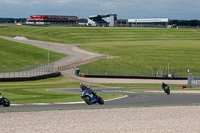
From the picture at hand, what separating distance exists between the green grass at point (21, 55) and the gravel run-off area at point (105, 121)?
6666 cm

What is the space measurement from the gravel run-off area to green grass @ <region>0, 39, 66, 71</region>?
66655 mm

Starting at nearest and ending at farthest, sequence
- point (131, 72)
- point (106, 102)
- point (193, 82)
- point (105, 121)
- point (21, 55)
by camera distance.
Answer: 1. point (105, 121)
2. point (106, 102)
3. point (193, 82)
4. point (131, 72)
5. point (21, 55)

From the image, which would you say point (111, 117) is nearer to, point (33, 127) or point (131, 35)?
point (33, 127)

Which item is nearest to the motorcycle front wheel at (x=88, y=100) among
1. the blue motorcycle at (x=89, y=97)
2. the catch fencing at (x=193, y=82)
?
the blue motorcycle at (x=89, y=97)

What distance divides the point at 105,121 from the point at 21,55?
84114 millimetres

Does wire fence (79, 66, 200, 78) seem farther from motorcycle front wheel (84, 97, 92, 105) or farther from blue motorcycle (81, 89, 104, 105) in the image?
motorcycle front wheel (84, 97, 92, 105)

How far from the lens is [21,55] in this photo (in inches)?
4166

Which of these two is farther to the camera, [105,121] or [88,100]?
[88,100]

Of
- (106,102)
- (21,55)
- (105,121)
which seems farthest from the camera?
(21,55)

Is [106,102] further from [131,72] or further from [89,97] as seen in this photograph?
[131,72]

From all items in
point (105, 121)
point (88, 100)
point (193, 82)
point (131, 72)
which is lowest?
point (131, 72)

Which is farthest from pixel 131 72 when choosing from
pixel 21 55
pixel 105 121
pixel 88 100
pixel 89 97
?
pixel 105 121

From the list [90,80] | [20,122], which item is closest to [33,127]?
[20,122]

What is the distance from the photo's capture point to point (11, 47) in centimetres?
11344
